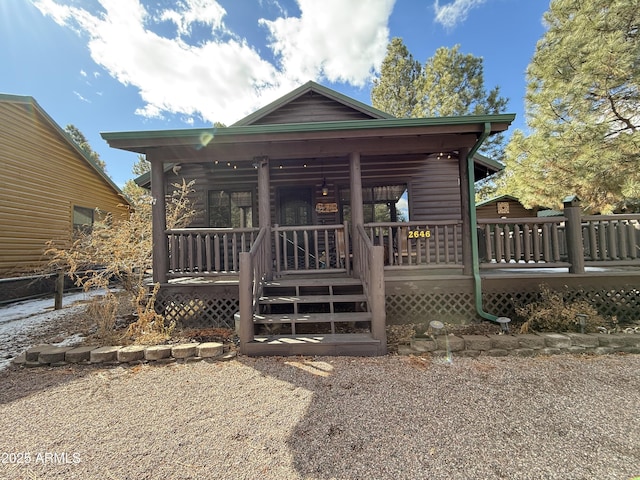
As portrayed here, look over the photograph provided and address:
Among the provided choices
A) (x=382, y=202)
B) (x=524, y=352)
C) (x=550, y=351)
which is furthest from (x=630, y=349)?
(x=382, y=202)

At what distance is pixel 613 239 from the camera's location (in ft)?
14.6

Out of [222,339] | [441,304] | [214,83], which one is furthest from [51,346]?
[214,83]

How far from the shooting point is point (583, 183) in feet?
24.2

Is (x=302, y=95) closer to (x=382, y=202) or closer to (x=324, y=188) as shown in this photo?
(x=324, y=188)

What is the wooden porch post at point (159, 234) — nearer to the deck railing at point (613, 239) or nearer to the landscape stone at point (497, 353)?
the landscape stone at point (497, 353)

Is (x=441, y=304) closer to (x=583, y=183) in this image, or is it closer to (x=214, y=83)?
(x=583, y=183)

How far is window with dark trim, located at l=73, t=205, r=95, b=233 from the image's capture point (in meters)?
10.4

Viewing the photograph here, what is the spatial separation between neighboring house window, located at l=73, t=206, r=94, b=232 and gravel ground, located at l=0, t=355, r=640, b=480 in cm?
971

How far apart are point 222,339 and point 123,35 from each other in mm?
10459

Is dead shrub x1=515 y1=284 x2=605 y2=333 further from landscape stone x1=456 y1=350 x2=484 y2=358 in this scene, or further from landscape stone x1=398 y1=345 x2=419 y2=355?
landscape stone x1=398 y1=345 x2=419 y2=355

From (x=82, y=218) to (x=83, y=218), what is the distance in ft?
0.13

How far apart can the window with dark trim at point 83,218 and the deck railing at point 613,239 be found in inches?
594

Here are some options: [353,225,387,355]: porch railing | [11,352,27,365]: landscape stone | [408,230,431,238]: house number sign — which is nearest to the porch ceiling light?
[408,230,431,238]: house number sign

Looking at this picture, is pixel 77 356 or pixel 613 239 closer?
pixel 77 356
